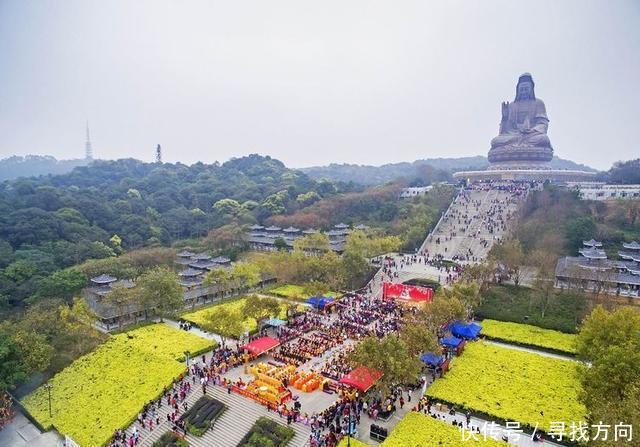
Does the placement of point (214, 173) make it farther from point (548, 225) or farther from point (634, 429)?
point (634, 429)

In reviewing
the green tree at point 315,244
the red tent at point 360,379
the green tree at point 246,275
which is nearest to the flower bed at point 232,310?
the green tree at point 246,275

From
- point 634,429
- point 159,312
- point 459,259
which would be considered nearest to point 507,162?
point 459,259

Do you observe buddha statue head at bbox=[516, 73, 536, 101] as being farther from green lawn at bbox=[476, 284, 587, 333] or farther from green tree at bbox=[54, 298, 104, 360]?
green tree at bbox=[54, 298, 104, 360]

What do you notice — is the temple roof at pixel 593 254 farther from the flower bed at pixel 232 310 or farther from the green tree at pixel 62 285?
the green tree at pixel 62 285

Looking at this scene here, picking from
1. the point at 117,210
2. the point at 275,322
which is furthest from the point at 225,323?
the point at 117,210

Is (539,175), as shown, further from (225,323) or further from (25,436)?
(25,436)

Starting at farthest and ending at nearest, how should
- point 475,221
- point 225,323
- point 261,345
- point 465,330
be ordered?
point 475,221
point 465,330
point 225,323
point 261,345
